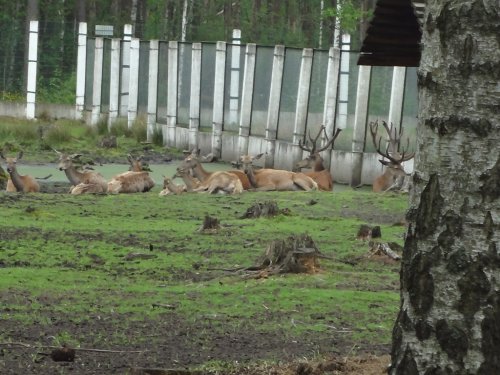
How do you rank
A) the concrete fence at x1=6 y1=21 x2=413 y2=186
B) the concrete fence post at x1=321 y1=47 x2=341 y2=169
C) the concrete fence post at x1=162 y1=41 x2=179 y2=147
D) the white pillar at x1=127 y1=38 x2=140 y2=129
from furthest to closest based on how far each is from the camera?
the white pillar at x1=127 y1=38 x2=140 y2=129
the concrete fence post at x1=162 y1=41 x2=179 y2=147
the concrete fence post at x1=321 y1=47 x2=341 y2=169
the concrete fence at x1=6 y1=21 x2=413 y2=186

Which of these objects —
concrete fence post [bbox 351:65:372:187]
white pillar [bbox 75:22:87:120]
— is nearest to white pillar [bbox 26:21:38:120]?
white pillar [bbox 75:22:87:120]

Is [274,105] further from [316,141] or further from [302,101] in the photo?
[316,141]

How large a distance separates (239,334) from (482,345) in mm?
3451

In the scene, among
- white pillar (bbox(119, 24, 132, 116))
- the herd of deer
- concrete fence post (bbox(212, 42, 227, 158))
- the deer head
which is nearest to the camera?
the herd of deer

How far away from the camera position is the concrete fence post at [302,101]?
25.8m

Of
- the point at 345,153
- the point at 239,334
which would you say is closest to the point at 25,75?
the point at 345,153

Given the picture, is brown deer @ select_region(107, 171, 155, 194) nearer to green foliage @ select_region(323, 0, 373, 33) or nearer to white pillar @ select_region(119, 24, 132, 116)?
white pillar @ select_region(119, 24, 132, 116)

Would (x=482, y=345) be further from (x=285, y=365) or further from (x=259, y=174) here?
(x=259, y=174)

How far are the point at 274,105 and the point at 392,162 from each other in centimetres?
457

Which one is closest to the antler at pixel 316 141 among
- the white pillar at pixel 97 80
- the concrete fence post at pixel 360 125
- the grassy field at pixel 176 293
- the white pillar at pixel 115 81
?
the concrete fence post at pixel 360 125

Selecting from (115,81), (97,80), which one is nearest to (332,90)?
(115,81)

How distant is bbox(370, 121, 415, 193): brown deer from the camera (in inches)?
875

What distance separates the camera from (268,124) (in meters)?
26.7

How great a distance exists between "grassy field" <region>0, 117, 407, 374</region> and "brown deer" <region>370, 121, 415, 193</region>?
20.7 ft
